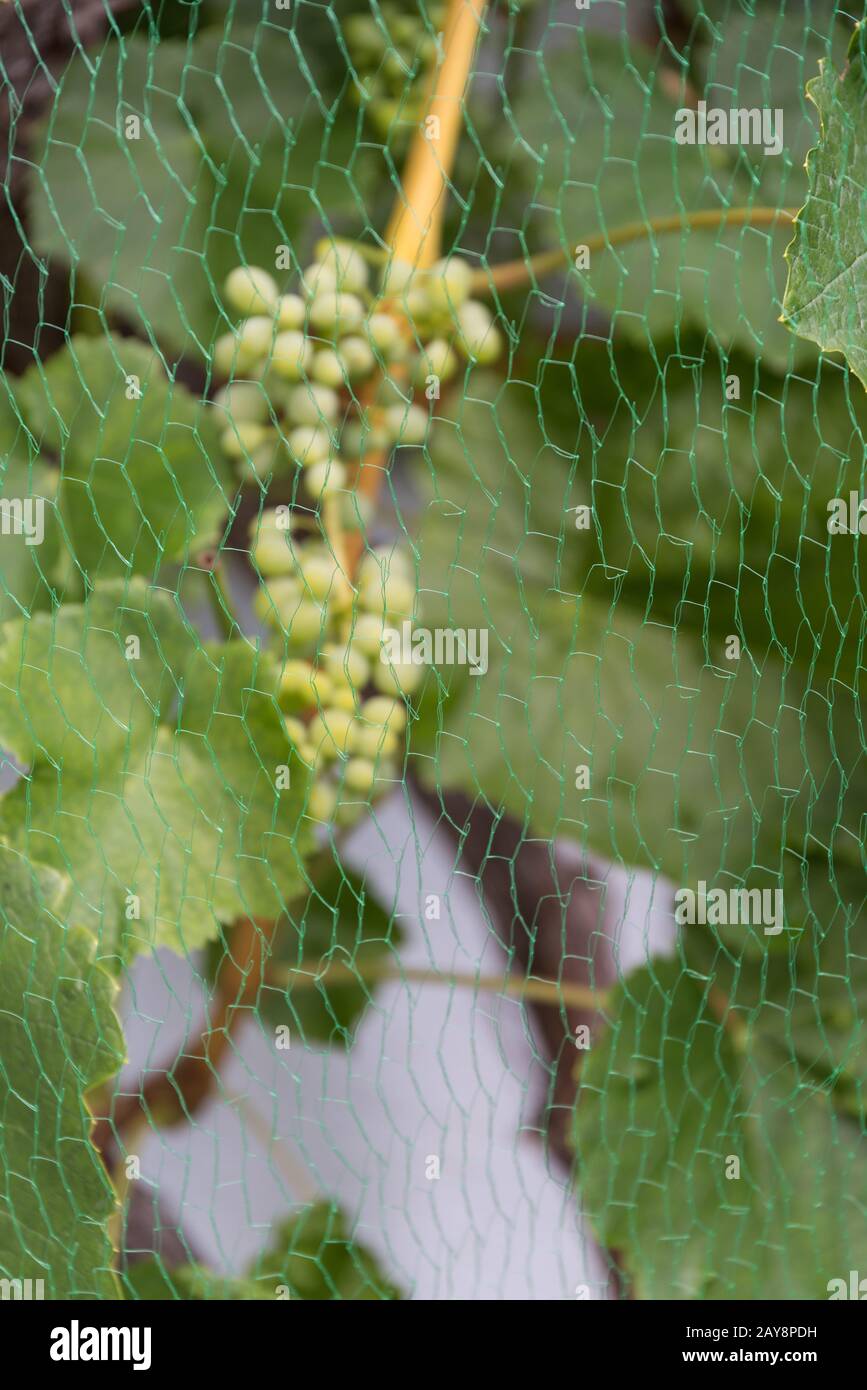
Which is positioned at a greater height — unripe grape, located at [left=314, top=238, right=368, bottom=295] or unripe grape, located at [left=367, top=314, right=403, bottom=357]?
unripe grape, located at [left=314, top=238, right=368, bottom=295]

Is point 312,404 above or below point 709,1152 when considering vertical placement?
above

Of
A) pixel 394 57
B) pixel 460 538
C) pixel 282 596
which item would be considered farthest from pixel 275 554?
A: pixel 394 57

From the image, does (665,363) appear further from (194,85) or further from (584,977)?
(584,977)

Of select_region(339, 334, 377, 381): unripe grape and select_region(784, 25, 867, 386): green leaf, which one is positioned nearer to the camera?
select_region(784, 25, 867, 386): green leaf

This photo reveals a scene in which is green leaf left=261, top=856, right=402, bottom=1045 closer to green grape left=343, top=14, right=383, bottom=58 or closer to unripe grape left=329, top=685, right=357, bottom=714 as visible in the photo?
unripe grape left=329, top=685, right=357, bottom=714

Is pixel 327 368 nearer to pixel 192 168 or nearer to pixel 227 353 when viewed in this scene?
pixel 227 353

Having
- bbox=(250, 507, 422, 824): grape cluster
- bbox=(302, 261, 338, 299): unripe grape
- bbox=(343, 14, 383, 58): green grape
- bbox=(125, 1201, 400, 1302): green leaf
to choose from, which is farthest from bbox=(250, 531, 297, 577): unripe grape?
bbox=(125, 1201, 400, 1302): green leaf

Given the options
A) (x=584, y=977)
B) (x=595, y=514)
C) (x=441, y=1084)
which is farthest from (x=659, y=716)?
(x=441, y=1084)
